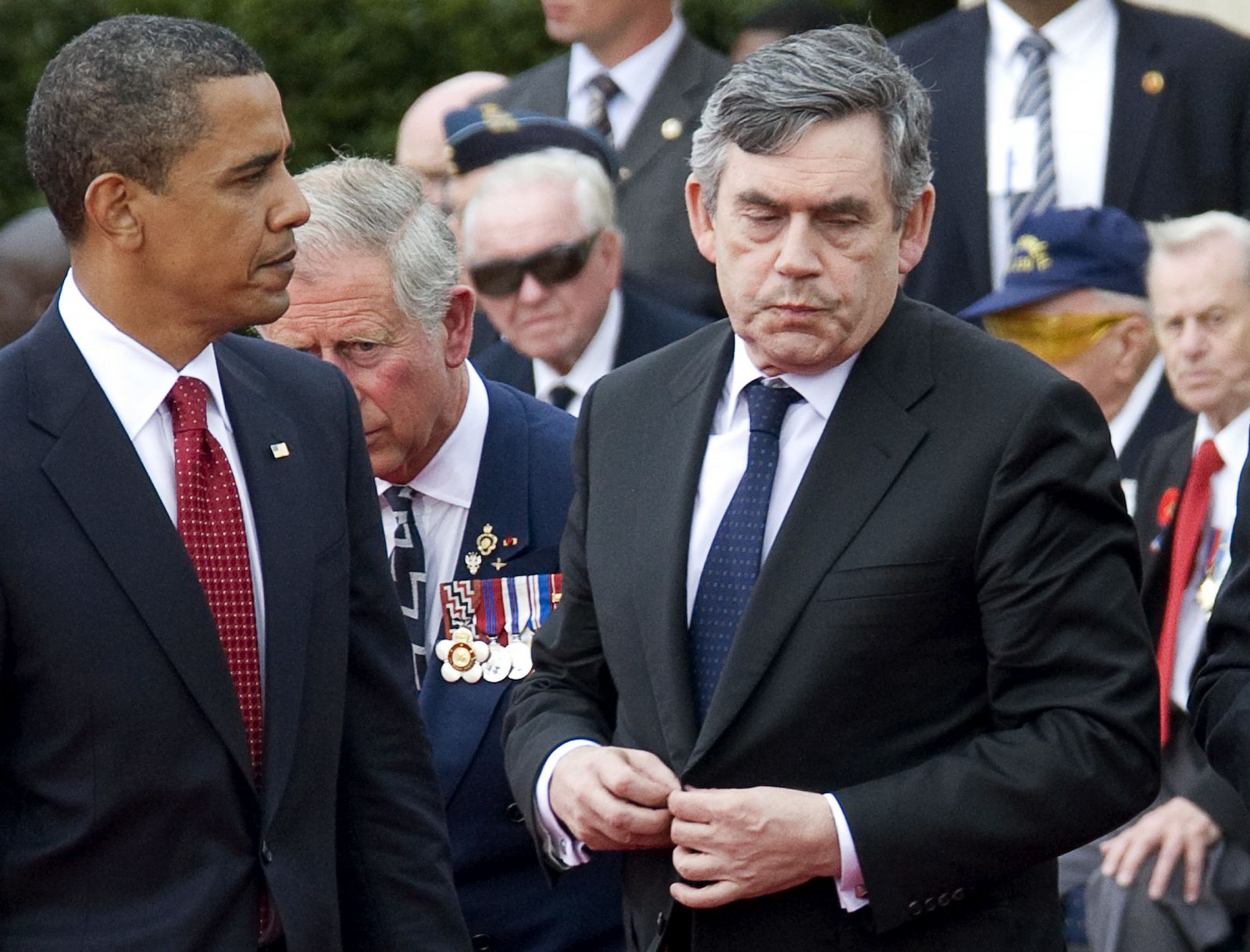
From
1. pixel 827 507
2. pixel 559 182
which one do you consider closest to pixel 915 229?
pixel 827 507

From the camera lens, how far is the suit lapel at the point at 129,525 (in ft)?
9.50

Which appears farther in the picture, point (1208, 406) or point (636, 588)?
point (1208, 406)

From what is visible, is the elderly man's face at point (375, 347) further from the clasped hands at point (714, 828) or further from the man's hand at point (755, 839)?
the man's hand at point (755, 839)

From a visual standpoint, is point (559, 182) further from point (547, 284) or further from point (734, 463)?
point (734, 463)

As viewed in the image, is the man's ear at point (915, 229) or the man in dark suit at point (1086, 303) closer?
the man's ear at point (915, 229)

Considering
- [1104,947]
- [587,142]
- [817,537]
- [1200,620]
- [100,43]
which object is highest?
[100,43]

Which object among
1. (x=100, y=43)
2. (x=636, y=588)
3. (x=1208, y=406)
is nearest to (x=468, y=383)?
(x=636, y=588)

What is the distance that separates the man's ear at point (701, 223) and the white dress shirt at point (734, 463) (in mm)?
165

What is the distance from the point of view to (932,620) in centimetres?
306

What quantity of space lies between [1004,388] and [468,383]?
1.41 m

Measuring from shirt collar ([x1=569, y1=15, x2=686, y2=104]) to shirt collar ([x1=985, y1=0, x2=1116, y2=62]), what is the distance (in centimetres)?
104

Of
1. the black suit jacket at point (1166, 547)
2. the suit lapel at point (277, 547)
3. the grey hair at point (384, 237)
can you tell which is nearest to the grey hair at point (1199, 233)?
the black suit jacket at point (1166, 547)

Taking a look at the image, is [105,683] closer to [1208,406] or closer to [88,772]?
[88,772]

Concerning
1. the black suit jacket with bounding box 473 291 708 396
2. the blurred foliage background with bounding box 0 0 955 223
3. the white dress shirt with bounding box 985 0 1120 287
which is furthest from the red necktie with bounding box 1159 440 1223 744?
the blurred foliage background with bounding box 0 0 955 223
